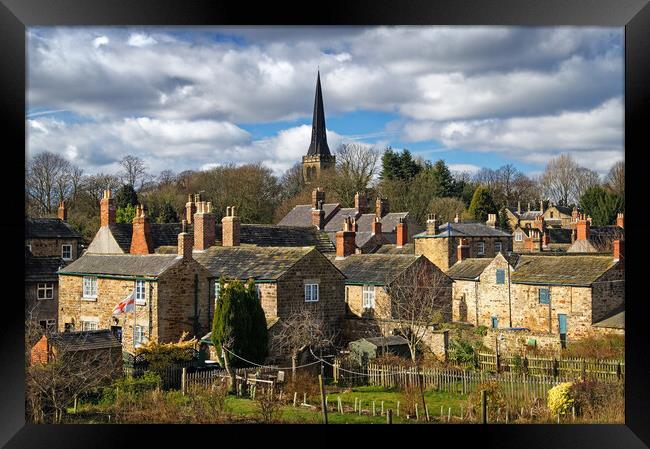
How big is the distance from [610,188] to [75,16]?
19637 mm

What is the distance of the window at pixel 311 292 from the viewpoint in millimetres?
13354

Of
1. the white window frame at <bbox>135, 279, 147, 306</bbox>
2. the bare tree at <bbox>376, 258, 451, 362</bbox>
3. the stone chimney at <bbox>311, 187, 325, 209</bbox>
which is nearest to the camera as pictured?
the white window frame at <bbox>135, 279, 147, 306</bbox>

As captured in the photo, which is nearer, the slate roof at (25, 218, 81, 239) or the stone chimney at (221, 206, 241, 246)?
the stone chimney at (221, 206, 241, 246)

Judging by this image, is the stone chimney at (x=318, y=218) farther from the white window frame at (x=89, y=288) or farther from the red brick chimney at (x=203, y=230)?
the white window frame at (x=89, y=288)

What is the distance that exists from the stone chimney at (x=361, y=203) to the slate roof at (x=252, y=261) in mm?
11431

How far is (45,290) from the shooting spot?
598 inches

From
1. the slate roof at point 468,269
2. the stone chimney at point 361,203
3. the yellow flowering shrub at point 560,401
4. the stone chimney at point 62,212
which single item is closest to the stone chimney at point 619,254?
the slate roof at point 468,269

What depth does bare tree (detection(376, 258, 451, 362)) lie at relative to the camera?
13.8m

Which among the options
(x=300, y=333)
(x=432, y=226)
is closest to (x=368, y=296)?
(x=300, y=333)

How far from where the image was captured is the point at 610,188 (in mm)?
21953

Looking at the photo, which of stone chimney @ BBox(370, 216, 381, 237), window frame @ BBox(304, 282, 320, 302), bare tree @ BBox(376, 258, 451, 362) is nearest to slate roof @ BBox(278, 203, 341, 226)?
stone chimney @ BBox(370, 216, 381, 237)

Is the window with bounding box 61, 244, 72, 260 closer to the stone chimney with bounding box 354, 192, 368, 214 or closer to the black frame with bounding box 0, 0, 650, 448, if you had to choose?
the stone chimney with bounding box 354, 192, 368, 214

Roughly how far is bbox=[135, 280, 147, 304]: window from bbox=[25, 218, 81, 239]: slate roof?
238 inches
